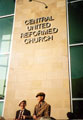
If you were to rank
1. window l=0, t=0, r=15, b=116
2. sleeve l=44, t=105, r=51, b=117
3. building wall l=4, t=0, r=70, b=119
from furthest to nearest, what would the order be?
window l=0, t=0, r=15, b=116, building wall l=4, t=0, r=70, b=119, sleeve l=44, t=105, r=51, b=117

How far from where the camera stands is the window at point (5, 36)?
31.7ft

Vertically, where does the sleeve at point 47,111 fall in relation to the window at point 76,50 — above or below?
below

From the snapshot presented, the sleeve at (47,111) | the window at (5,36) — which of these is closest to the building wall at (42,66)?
the sleeve at (47,111)

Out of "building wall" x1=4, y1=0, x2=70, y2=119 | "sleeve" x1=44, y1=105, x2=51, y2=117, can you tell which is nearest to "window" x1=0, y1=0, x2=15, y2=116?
"building wall" x1=4, y1=0, x2=70, y2=119

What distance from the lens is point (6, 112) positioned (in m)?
8.79

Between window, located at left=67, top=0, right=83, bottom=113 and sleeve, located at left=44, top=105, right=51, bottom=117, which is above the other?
window, located at left=67, top=0, right=83, bottom=113

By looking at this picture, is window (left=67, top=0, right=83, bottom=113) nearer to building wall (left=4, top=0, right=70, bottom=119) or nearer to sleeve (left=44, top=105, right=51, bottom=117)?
building wall (left=4, top=0, right=70, bottom=119)

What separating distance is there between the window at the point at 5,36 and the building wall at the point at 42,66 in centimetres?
36

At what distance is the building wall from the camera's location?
8.51 metres

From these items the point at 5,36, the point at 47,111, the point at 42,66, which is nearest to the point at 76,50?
the point at 42,66

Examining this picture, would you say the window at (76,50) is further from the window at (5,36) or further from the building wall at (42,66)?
the window at (5,36)

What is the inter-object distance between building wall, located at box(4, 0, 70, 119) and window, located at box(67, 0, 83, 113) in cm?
29

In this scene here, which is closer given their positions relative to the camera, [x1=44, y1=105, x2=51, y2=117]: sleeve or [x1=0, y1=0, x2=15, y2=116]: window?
[x1=44, y1=105, x2=51, y2=117]: sleeve

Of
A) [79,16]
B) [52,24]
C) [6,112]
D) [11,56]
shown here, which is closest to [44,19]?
[52,24]
